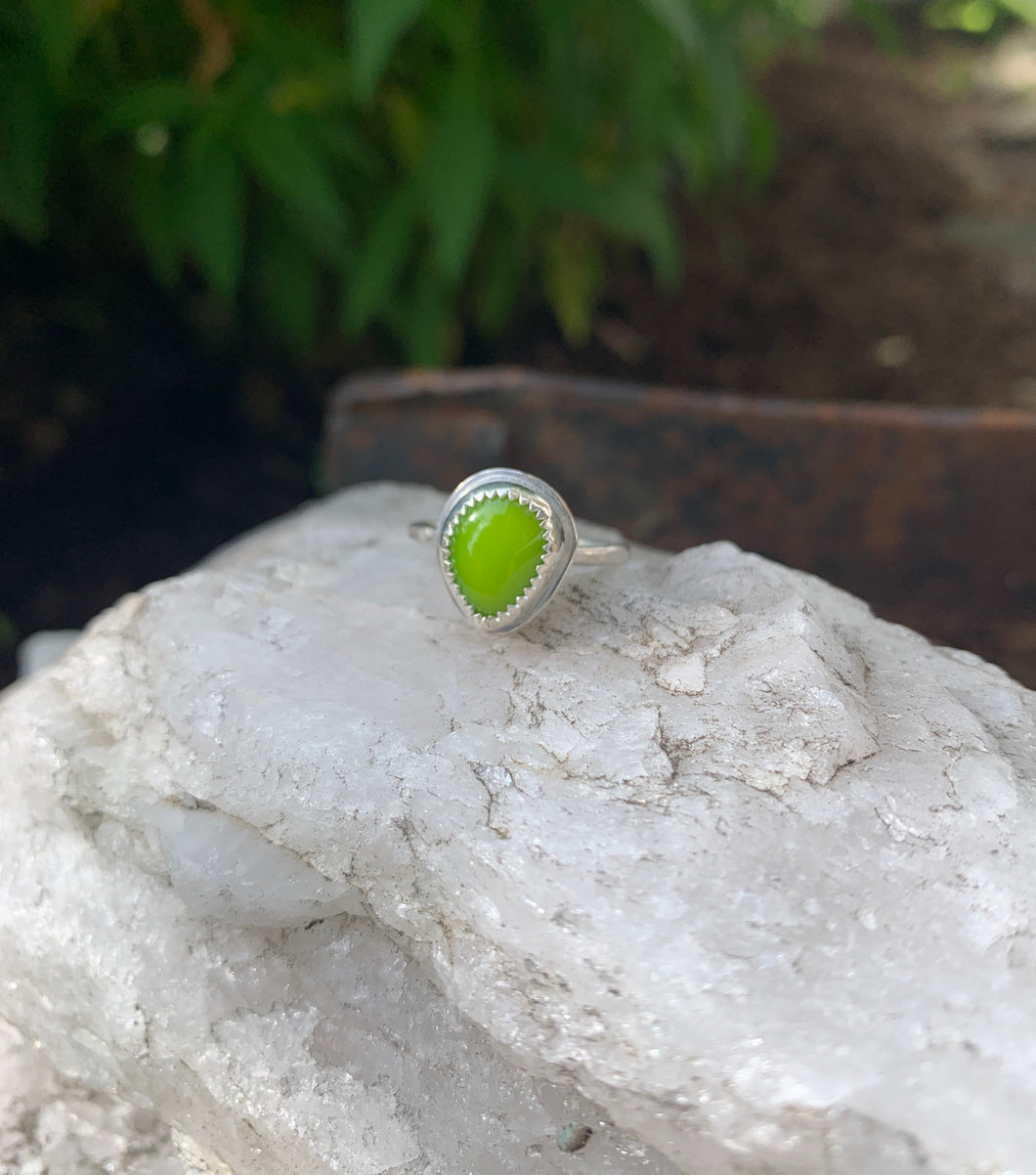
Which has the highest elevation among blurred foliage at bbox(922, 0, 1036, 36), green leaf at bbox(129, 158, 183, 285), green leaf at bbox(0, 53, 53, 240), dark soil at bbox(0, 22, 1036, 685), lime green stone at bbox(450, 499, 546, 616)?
blurred foliage at bbox(922, 0, 1036, 36)

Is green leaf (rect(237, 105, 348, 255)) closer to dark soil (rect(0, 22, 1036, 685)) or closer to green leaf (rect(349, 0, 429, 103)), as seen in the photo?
green leaf (rect(349, 0, 429, 103))

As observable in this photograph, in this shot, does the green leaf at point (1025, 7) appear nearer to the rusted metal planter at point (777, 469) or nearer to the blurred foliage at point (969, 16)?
the blurred foliage at point (969, 16)

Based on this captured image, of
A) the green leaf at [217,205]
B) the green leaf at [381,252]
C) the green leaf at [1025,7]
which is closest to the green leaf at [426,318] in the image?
the green leaf at [381,252]

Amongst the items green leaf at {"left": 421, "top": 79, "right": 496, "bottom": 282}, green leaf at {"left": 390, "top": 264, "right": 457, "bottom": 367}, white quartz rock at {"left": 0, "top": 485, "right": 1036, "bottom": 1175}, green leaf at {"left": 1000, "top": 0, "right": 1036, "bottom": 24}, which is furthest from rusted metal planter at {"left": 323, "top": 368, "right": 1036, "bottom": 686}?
green leaf at {"left": 1000, "top": 0, "right": 1036, "bottom": 24}

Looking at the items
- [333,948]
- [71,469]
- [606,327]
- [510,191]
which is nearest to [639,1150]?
[333,948]

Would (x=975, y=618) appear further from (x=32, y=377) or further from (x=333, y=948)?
(x=32, y=377)

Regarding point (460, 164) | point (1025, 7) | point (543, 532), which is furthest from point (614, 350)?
point (543, 532)

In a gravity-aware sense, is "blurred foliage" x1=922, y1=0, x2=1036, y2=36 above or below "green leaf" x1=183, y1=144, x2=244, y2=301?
above
